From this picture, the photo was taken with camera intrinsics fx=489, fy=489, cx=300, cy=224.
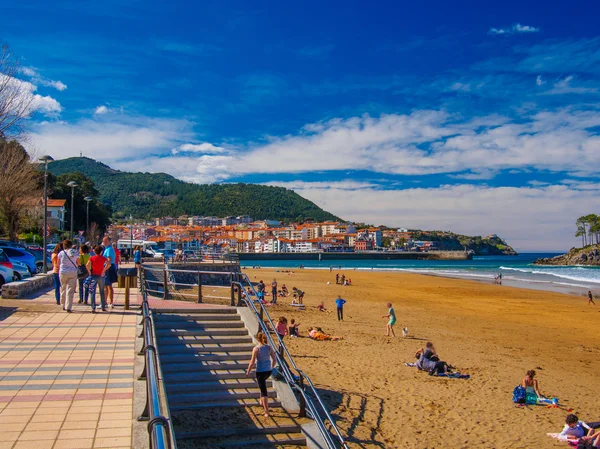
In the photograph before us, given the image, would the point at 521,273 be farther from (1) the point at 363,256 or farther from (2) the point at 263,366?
(1) the point at 363,256

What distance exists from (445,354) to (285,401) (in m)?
8.04

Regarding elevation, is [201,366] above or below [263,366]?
below

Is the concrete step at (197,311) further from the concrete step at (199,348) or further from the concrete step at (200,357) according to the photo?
the concrete step at (200,357)

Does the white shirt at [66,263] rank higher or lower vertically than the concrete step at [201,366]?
higher

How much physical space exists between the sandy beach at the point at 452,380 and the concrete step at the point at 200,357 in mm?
2073

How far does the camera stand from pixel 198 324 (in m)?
10.4

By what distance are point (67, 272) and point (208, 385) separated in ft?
14.8

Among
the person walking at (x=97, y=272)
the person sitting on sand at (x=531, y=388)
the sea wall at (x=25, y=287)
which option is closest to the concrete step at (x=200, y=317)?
the person walking at (x=97, y=272)

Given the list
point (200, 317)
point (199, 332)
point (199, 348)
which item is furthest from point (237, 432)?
point (200, 317)

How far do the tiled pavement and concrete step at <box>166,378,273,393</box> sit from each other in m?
0.95

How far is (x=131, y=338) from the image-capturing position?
8.80 meters

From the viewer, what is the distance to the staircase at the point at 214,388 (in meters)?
7.35


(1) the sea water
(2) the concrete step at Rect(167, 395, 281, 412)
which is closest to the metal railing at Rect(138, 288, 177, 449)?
(2) the concrete step at Rect(167, 395, 281, 412)

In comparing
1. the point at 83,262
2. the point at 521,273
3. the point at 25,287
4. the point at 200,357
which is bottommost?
the point at 521,273
